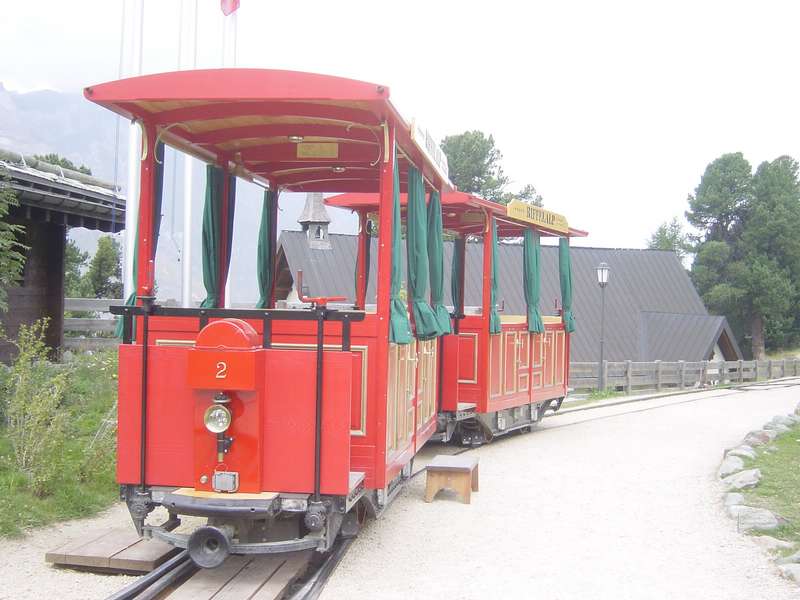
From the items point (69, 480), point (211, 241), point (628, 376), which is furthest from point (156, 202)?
point (628, 376)

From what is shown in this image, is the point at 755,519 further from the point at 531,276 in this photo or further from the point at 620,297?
the point at 620,297

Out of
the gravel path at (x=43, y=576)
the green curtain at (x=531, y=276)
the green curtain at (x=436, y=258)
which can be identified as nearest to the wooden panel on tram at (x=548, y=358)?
the green curtain at (x=531, y=276)

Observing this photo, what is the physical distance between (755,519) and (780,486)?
1.45 metres

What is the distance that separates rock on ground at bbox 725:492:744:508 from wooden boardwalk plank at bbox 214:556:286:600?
4.47 metres

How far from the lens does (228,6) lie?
16781 mm

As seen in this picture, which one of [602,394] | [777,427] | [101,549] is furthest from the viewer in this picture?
[602,394]

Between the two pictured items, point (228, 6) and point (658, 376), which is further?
point (658, 376)

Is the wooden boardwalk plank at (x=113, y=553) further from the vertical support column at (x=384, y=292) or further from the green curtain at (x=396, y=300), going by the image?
the green curtain at (x=396, y=300)

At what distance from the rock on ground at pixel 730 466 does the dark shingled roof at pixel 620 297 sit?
18.1 m

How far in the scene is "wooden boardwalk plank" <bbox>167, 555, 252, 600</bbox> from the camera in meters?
5.19

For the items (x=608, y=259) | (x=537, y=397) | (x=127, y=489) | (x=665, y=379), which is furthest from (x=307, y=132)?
(x=608, y=259)

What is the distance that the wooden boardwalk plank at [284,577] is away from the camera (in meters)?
5.22

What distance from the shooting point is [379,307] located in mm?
6168

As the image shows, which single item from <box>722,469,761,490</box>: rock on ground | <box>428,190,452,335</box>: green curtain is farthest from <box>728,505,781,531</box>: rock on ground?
<box>428,190,452,335</box>: green curtain
